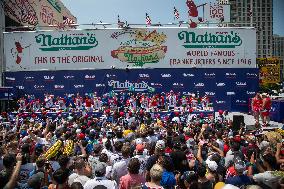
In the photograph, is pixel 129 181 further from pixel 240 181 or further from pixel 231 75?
pixel 231 75

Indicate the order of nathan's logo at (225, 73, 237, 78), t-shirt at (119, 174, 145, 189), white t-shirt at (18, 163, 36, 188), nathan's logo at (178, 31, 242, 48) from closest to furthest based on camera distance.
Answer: t-shirt at (119, 174, 145, 189) → white t-shirt at (18, 163, 36, 188) → nathan's logo at (225, 73, 237, 78) → nathan's logo at (178, 31, 242, 48)

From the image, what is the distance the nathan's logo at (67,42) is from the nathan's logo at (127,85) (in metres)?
3.90

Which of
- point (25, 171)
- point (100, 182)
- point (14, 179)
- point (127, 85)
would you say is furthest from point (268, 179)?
point (127, 85)

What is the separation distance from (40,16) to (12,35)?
516 centimetres

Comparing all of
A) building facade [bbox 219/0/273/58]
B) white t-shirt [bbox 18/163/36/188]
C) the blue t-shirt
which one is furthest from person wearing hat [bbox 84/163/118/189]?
building facade [bbox 219/0/273/58]

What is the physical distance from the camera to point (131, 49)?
32031 millimetres

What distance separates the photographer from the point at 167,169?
6434 millimetres

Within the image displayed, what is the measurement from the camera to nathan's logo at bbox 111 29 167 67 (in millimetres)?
31875

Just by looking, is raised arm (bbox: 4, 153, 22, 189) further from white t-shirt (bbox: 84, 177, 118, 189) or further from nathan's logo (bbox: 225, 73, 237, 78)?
nathan's logo (bbox: 225, 73, 237, 78)

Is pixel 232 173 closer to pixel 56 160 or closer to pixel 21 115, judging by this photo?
pixel 56 160

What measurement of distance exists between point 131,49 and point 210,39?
707cm

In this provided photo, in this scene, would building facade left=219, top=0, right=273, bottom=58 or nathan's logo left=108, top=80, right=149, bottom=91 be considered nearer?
nathan's logo left=108, top=80, right=149, bottom=91

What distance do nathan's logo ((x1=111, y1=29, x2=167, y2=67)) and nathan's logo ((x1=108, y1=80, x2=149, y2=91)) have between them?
175 cm

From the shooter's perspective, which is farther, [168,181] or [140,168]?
[140,168]
